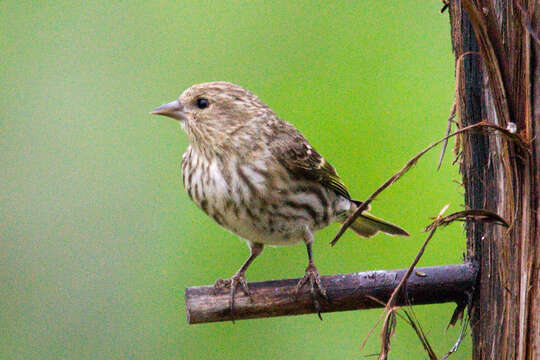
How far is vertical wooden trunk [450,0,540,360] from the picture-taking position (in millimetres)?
2711

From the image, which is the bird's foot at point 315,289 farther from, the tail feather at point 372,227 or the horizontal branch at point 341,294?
the tail feather at point 372,227

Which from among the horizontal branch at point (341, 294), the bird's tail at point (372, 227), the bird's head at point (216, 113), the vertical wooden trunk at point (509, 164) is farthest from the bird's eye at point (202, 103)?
the vertical wooden trunk at point (509, 164)

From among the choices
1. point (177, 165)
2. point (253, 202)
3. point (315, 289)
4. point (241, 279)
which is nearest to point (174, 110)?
point (253, 202)

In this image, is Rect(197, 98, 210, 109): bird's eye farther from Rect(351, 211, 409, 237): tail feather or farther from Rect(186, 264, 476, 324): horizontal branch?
Rect(186, 264, 476, 324): horizontal branch

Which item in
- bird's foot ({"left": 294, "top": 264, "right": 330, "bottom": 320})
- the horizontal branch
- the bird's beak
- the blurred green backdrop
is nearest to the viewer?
the horizontal branch

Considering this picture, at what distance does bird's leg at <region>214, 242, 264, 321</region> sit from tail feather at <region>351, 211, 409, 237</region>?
0.51 m

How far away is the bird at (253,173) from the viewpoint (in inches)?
181

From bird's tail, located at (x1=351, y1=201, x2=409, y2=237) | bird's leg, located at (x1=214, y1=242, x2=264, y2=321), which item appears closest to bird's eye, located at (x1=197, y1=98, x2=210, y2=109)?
bird's leg, located at (x1=214, y1=242, x2=264, y2=321)

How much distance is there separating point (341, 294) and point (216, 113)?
1.59m

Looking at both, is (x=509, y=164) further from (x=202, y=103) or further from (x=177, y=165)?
(x=177, y=165)

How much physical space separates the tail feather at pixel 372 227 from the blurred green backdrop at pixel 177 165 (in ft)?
0.34

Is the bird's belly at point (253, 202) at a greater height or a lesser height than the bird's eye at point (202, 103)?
lesser

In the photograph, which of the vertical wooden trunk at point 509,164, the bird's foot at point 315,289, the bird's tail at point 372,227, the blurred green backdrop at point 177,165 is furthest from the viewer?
the blurred green backdrop at point 177,165

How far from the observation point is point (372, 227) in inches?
206
